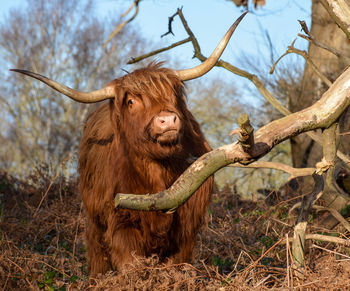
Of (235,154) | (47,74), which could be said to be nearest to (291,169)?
(235,154)

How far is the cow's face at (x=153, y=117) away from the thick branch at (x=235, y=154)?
995 millimetres

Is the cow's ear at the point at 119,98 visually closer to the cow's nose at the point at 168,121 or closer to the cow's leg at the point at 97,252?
the cow's nose at the point at 168,121

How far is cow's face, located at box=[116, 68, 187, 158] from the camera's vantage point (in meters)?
3.71

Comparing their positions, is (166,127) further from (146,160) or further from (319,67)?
(319,67)

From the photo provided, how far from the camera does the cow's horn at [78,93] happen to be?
3643mm

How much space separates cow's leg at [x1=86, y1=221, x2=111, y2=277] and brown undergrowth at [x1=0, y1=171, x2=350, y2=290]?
0.46 ft

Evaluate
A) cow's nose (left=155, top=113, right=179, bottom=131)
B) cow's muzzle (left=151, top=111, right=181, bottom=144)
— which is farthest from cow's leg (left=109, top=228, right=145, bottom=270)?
cow's nose (left=155, top=113, right=179, bottom=131)

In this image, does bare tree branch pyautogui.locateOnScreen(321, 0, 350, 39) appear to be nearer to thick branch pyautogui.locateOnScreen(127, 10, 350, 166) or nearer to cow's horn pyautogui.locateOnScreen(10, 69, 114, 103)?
thick branch pyautogui.locateOnScreen(127, 10, 350, 166)

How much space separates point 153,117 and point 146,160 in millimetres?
475

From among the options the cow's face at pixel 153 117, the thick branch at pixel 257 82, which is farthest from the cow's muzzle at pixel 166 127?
the thick branch at pixel 257 82

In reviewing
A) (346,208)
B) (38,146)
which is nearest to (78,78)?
(38,146)

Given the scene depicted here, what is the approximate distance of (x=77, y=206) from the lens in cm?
683

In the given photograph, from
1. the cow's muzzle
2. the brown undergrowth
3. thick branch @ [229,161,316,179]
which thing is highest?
the cow's muzzle

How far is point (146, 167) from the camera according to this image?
4152 millimetres
